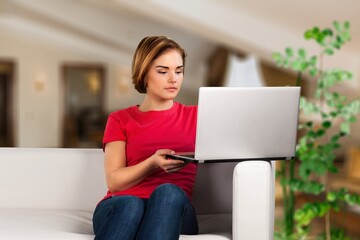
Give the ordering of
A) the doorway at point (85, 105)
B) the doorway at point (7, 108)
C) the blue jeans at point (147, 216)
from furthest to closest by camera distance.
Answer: the doorway at point (85, 105), the doorway at point (7, 108), the blue jeans at point (147, 216)

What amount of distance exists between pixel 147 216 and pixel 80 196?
2.54 ft

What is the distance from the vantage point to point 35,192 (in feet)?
8.67

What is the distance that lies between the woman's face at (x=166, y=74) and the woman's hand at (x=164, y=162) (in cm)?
27

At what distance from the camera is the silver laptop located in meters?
1.97

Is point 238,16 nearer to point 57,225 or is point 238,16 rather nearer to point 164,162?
point 57,225

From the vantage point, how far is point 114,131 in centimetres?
218

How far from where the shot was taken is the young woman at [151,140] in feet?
6.64

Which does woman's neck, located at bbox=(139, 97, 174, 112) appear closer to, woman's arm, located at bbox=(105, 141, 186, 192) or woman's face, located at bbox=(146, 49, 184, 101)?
woman's face, located at bbox=(146, 49, 184, 101)

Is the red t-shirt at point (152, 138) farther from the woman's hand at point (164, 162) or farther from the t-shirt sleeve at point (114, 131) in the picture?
the woman's hand at point (164, 162)

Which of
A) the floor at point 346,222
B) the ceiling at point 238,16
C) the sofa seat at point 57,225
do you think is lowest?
the floor at point 346,222

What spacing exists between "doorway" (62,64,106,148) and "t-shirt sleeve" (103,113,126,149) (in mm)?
10506

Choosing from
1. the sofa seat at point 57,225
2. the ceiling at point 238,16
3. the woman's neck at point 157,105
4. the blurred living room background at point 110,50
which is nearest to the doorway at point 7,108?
the blurred living room background at point 110,50

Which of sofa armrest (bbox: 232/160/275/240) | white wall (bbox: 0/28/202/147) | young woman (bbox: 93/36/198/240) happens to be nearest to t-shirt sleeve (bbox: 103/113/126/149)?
young woman (bbox: 93/36/198/240)

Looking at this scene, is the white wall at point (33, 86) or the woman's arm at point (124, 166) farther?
the white wall at point (33, 86)
